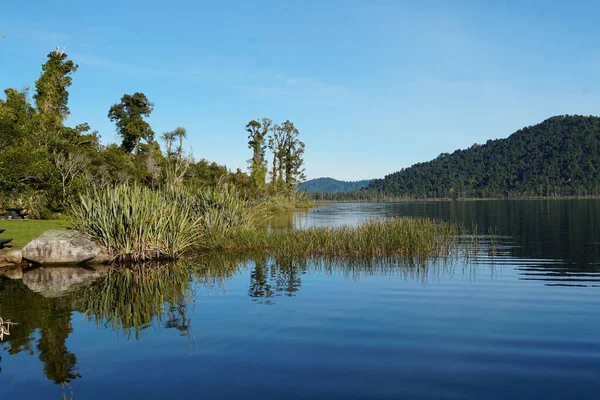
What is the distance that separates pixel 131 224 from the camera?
1858 cm

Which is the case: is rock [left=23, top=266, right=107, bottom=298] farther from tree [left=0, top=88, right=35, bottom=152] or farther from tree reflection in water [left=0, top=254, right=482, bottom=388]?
tree [left=0, top=88, right=35, bottom=152]

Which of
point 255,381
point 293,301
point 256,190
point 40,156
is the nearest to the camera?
point 255,381

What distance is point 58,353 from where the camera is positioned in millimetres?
8633

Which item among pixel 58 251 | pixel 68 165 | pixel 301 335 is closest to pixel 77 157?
pixel 68 165

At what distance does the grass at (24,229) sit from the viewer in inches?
811

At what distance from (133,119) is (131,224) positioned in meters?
49.1

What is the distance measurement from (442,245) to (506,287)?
7.76 metres

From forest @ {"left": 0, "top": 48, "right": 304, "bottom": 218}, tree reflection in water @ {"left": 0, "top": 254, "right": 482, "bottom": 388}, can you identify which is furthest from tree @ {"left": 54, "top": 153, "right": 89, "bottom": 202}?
tree reflection in water @ {"left": 0, "top": 254, "right": 482, "bottom": 388}

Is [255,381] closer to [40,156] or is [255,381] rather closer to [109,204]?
[109,204]

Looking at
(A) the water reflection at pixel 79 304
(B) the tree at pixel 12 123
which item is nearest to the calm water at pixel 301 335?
(A) the water reflection at pixel 79 304

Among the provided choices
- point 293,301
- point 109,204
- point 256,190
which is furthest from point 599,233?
point 256,190

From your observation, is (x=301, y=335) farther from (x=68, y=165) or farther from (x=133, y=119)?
(x=133, y=119)

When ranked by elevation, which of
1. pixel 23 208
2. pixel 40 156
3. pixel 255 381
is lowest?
pixel 255 381

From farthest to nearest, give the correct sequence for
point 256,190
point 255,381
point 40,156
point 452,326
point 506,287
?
point 256,190 → point 40,156 → point 506,287 → point 452,326 → point 255,381
